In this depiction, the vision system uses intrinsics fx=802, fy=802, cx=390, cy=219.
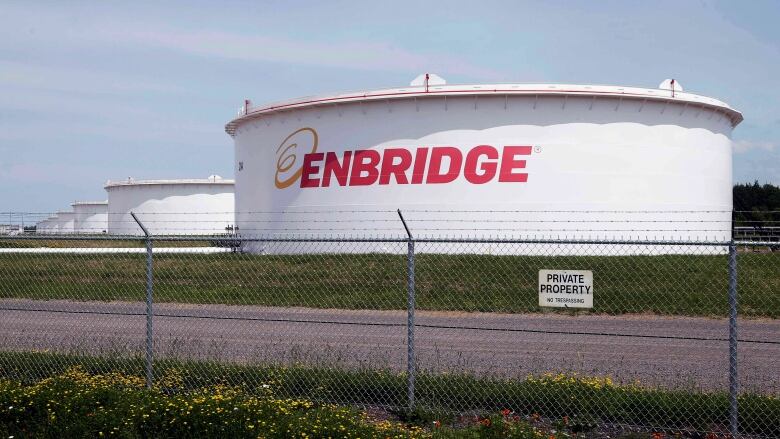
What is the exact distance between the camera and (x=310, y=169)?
2614cm

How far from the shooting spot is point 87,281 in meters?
21.6

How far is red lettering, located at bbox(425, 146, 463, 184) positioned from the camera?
24.2m

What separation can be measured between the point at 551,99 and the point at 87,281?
1441 centimetres

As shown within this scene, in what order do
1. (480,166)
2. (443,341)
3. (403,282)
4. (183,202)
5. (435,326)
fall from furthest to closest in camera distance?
(183,202) → (480,166) → (403,282) → (443,341) → (435,326)

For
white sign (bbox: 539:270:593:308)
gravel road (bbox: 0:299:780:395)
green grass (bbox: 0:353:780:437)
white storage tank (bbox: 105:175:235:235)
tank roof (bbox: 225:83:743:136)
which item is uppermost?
tank roof (bbox: 225:83:743:136)

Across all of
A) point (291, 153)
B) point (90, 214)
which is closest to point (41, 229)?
point (291, 153)

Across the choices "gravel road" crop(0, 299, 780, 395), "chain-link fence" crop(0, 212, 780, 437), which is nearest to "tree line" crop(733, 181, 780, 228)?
"chain-link fence" crop(0, 212, 780, 437)

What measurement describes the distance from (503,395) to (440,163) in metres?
16.5

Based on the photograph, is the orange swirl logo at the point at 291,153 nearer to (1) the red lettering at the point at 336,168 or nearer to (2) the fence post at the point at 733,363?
(1) the red lettering at the point at 336,168

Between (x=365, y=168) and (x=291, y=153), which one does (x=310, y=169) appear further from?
(x=365, y=168)

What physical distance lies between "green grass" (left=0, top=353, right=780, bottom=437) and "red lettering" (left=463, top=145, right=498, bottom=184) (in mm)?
15344

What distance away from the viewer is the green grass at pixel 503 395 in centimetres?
766

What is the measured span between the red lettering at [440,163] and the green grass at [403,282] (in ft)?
8.78

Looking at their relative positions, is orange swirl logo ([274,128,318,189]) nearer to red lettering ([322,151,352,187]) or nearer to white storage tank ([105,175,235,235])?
red lettering ([322,151,352,187])
